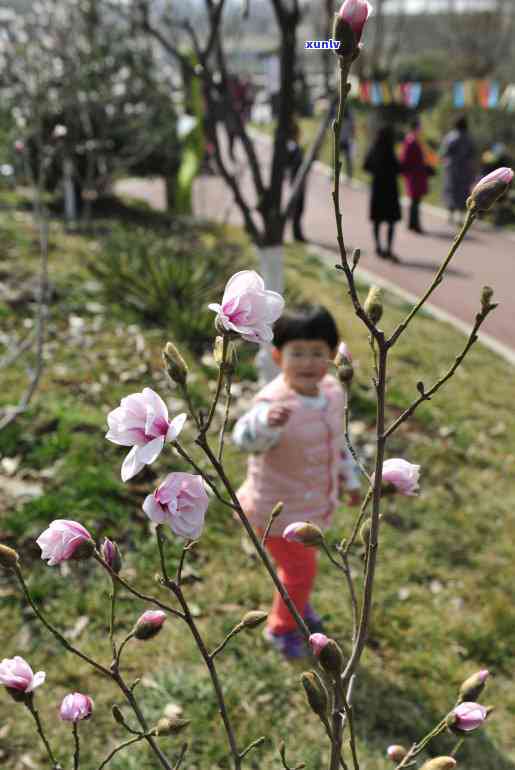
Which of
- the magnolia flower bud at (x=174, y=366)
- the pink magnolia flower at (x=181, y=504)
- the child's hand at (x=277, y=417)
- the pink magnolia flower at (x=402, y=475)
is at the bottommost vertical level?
the child's hand at (x=277, y=417)

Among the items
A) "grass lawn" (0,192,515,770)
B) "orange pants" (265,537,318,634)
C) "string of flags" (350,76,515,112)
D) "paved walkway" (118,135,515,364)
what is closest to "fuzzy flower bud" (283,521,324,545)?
"grass lawn" (0,192,515,770)

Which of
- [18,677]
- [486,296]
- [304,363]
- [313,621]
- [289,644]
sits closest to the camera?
[486,296]

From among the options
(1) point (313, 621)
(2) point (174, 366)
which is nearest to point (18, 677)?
(2) point (174, 366)

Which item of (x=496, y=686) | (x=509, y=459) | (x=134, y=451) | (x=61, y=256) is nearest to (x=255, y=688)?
(x=496, y=686)

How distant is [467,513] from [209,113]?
9.25 ft

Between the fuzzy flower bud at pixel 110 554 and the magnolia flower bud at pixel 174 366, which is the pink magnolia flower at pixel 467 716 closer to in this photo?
the fuzzy flower bud at pixel 110 554

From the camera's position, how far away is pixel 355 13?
0.97m

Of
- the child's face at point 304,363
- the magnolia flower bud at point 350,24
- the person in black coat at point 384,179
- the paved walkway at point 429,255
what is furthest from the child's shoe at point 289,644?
the person in black coat at point 384,179

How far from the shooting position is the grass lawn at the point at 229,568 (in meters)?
2.83

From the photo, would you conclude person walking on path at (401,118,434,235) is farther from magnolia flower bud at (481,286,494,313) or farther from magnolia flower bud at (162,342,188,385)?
magnolia flower bud at (162,342,188,385)

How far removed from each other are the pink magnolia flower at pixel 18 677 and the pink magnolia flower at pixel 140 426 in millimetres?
420

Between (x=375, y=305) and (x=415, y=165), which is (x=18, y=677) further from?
(x=415, y=165)

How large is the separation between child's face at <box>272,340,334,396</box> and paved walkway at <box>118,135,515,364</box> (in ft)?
14.7

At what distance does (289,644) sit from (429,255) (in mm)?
8305
